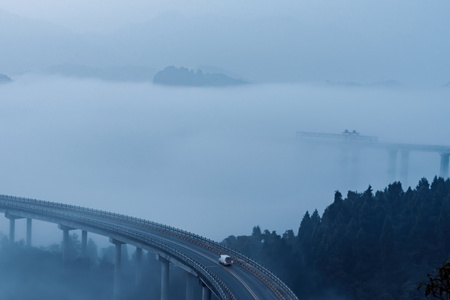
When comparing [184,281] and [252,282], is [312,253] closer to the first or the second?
[184,281]

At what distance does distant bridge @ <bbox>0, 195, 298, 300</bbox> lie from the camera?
961 inches

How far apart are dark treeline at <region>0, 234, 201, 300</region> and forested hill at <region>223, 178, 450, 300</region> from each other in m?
5.62

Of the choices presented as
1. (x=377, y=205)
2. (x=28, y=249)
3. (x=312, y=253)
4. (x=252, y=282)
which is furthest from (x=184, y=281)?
(x=28, y=249)

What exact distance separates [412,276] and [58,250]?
27.9 m

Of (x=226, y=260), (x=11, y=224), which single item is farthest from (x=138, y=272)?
(x=11, y=224)

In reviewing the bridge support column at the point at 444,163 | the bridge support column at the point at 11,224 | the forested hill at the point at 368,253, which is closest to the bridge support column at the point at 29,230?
the bridge support column at the point at 11,224

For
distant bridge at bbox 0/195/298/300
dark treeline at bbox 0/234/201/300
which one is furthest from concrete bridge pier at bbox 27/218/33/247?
dark treeline at bbox 0/234/201/300

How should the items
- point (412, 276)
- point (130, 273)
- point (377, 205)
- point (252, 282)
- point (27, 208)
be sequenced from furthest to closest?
point (27, 208)
point (130, 273)
point (377, 205)
point (412, 276)
point (252, 282)

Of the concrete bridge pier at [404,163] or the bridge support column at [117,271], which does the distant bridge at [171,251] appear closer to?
the bridge support column at [117,271]

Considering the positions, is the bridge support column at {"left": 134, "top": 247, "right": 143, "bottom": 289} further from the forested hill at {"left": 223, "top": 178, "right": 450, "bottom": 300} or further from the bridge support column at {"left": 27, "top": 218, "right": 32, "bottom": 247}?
the bridge support column at {"left": 27, "top": 218, "right": 32, "bottom": 247}

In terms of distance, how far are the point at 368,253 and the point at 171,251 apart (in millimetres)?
9924

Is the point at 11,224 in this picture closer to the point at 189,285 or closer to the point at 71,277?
the point at 71,277

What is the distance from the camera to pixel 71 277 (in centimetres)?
4072

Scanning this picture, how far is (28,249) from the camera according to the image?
151 feet
